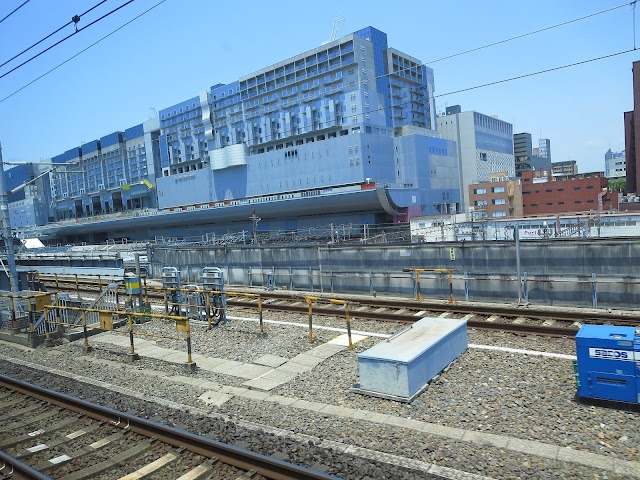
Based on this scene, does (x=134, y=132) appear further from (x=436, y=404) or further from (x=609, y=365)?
(x=609, y=365)

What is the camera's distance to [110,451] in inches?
268

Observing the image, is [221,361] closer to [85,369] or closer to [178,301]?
[85,369]

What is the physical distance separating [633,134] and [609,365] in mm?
90488

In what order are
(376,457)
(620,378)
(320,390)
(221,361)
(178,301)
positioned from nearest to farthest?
(376,457) → (620,378) → (320,390) → (221,361) → (178,301)

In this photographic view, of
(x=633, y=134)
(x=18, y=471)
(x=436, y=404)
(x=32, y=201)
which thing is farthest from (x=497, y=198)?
(x=32, y=201)

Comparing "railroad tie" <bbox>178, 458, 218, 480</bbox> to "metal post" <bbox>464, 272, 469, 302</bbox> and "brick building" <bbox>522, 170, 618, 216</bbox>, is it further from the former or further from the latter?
"brick building" <bbox>522, 170, 618, 216</bbox>

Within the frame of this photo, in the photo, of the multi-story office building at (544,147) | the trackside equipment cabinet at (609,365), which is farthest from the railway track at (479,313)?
the multi-story office building at (544,147)

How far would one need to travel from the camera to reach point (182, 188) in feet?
218

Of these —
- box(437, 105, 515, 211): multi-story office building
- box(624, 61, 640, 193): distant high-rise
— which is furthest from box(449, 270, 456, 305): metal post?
box(624, 61, 640, 193): distant high-rise

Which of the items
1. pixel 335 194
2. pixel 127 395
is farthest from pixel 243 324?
pixel 335 194

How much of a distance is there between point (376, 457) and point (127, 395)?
530 cm

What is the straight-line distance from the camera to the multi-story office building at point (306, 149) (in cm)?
4906

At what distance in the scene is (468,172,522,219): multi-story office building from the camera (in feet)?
222

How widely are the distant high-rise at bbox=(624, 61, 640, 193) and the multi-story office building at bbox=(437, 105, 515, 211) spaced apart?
1942 centimetres
